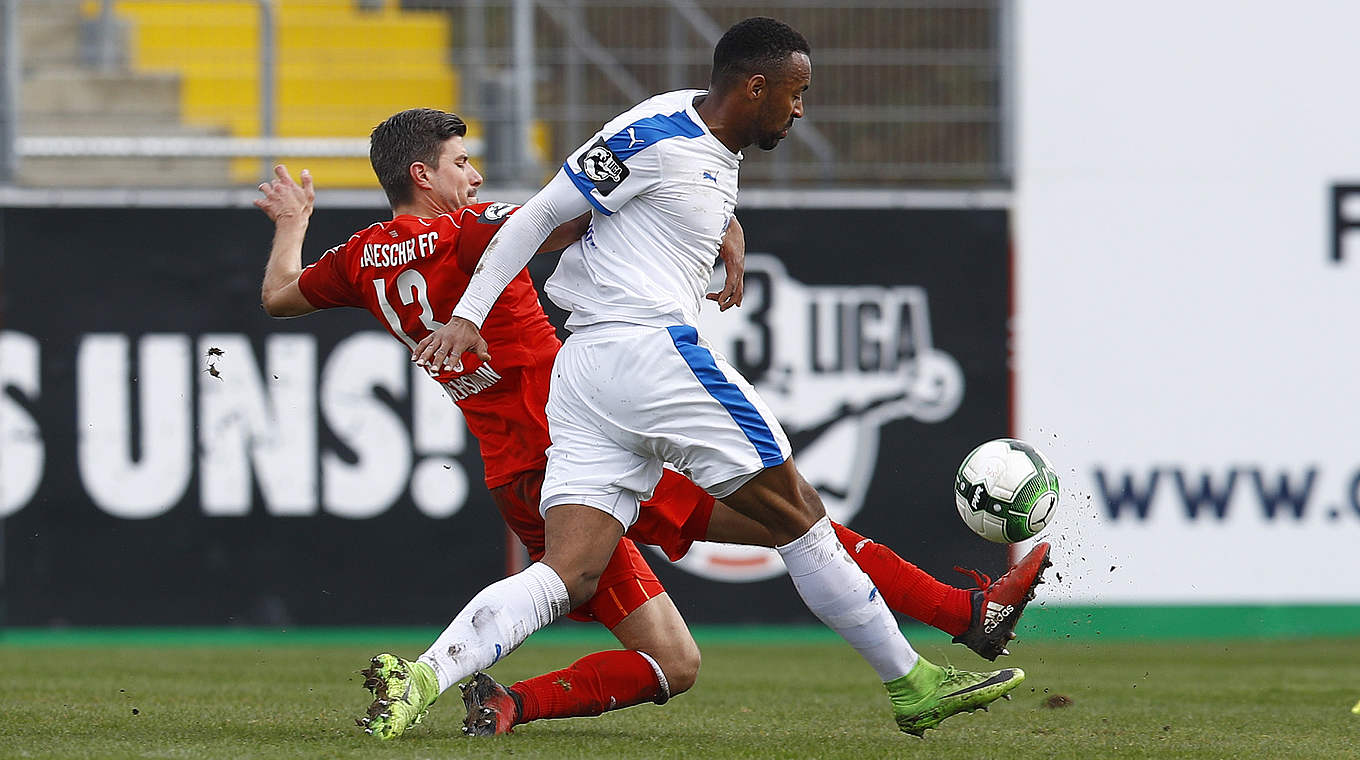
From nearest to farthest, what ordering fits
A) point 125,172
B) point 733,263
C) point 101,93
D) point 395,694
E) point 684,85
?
point 395,694, point 733,263, point 684,85, point 125,172, point 101,93

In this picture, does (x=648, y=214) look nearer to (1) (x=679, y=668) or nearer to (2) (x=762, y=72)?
(2) (x=762, y=72)

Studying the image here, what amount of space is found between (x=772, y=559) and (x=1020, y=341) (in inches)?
76.1

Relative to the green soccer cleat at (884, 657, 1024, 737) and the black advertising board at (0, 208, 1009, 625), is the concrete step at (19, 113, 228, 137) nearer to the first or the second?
the black advertising board at (0, 208, 1009, 625)

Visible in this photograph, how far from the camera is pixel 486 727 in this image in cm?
491

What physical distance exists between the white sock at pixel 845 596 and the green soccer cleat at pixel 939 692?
48 millimetres

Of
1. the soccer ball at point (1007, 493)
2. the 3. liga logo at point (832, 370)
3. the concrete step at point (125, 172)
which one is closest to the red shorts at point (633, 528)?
the soccer ball at point (1007, 493)

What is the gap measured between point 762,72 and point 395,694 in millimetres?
1826

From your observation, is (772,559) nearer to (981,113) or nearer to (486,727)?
(981,113)

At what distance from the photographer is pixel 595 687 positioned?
5.13 metres

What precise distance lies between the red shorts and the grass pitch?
37 cm

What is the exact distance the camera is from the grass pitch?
469 cm

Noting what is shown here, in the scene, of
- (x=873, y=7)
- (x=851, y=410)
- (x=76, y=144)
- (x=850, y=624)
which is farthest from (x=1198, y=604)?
(x=76, y=144)

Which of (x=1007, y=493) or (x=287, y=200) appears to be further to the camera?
(x=287, y=200)

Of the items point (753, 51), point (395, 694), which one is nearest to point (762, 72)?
point (753, 51)
